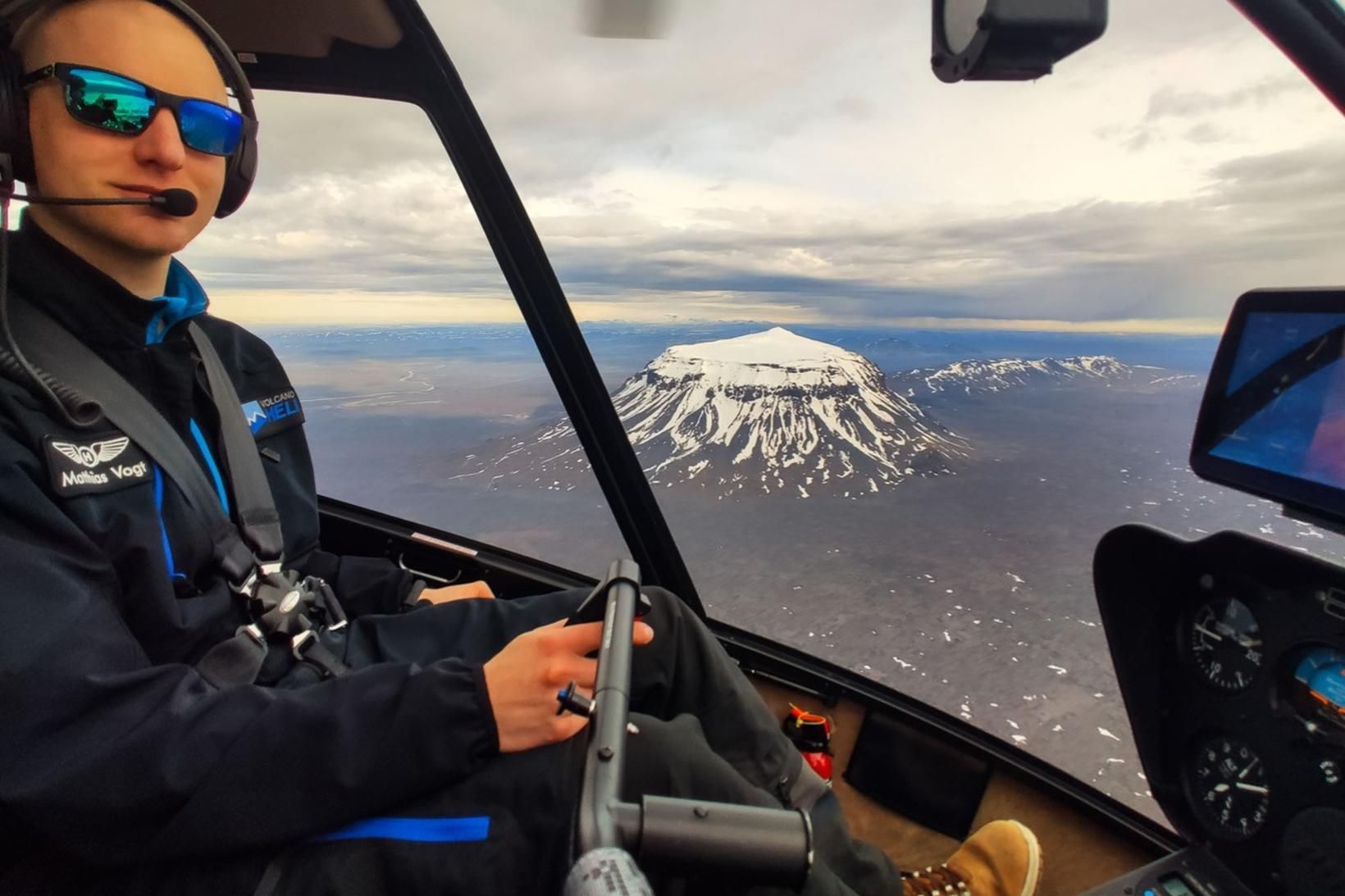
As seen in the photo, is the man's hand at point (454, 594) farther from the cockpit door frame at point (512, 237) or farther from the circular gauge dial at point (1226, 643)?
the circular gauge dial at point (1226, 643)

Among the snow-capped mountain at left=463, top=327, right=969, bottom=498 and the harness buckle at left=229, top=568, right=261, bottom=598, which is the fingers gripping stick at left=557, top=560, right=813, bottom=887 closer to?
the harness buckle at left=229, top=568, right=261, bottom=598

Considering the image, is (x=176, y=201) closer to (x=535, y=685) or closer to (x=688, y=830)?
(x=535, y=685)

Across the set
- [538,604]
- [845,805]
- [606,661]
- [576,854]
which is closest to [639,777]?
[606,661]

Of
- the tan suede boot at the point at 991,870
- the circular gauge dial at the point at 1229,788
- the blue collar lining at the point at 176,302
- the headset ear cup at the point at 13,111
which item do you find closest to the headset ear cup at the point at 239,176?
the blue collar lining at the point at 176,302

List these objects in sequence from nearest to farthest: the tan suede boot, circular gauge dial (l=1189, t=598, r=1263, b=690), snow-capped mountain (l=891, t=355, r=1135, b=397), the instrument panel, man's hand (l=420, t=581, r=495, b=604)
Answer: the instrument panel
circular gauge dial (l=1189, t=598, r=1263, b=690)
the tan suede boot
man's hand (l=420, t=581, r=495, b=604)
snow-capped mountain (l=891, t=355, r=1135, b=397)

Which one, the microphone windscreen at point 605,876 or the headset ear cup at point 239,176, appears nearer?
the microphone windscreen at point 605,876

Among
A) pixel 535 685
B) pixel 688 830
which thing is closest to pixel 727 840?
pixel 688 830

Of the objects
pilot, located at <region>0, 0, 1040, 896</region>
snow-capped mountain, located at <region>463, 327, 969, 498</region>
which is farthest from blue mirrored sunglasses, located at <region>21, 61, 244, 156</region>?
snow-capped mountain, located at <region>463, 327, 969, 498</region>
